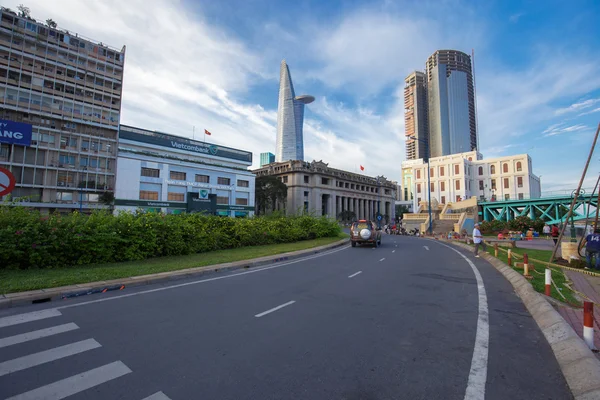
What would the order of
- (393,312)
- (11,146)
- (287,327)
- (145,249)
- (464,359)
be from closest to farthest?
1. (464,359)
2. (287,327)
3. (393,312)
4. (145,249)
5. (11,146)

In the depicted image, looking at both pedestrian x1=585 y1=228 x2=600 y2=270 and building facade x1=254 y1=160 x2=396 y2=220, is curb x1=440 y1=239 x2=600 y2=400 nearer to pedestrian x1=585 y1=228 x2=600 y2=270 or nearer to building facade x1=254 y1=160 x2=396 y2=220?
pedestrian x1=585 y1=228 x2=600 y2=270

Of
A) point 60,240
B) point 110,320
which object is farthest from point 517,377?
point 60,240

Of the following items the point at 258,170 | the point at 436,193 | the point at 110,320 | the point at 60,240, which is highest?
the point at 258,170

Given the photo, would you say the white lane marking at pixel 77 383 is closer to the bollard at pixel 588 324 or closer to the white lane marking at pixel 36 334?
the white lane marking at pixel 36 334

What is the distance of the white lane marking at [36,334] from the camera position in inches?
179

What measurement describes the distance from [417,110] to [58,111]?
16080cm

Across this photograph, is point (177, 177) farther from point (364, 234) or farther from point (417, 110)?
point (417, 110)

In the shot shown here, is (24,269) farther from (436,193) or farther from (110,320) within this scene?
(436,193)

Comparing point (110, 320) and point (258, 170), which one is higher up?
point (258, 170)

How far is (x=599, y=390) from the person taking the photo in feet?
10.3

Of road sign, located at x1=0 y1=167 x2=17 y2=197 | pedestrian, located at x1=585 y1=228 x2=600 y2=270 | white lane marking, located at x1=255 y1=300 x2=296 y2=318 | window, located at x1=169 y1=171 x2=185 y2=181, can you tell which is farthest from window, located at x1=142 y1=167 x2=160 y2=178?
pedestrian, located at x1=585 y1=228 x2=600 y2=270

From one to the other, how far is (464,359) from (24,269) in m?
11.8

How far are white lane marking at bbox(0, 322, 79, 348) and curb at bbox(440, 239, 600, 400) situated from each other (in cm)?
697

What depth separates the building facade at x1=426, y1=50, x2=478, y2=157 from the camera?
461 feet
